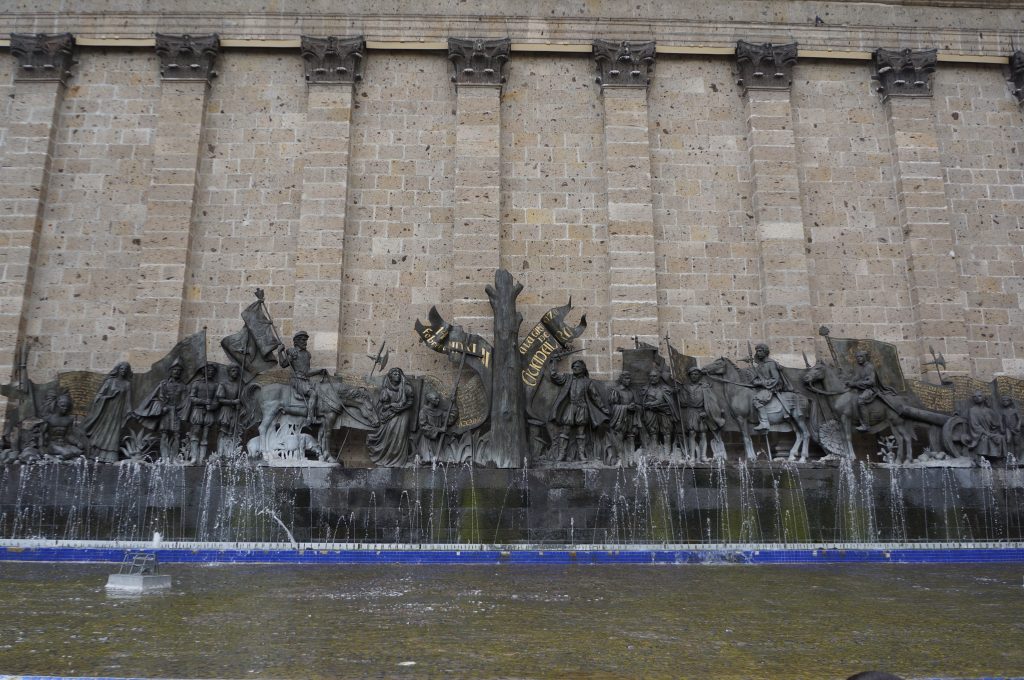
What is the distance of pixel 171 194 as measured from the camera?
52.5 feet

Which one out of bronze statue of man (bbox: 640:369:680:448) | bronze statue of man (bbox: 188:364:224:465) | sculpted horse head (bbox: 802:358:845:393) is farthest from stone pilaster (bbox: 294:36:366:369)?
sculpted horse head (bbox: 802:358:845:393)

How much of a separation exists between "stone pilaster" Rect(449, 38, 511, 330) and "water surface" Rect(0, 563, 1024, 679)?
25.7 feet

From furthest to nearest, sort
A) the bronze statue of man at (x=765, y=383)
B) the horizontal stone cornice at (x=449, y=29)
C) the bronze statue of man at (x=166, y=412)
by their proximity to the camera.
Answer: the horizontal stone cornice at (x=449, y=29) → the bronze statue of man at (x=765, y=383) → the bronze statue of man at (x=166, y=412)

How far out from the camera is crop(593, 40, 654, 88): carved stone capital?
16.8 meters

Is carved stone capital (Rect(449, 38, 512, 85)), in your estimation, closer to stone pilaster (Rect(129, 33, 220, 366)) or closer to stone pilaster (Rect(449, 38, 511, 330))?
stone pilaster (Rect(449, 38, 511, 330))

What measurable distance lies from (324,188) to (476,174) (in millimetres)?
3183

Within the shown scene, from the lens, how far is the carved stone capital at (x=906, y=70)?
17.1 meters

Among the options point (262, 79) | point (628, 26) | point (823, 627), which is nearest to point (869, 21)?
point (628, 26)

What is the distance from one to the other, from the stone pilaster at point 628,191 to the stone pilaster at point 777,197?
7.55 ft

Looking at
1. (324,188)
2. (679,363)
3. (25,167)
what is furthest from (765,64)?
(25,167)

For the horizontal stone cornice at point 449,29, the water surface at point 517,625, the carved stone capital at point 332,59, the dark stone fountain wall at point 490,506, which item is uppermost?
the horizontal stone cornice at point 449,29

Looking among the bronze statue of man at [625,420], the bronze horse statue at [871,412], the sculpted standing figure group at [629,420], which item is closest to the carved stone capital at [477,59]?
the sculpted standing figure group at [629,420]

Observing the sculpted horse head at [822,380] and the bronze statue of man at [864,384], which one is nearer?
the bronze statue of man at [864,384]

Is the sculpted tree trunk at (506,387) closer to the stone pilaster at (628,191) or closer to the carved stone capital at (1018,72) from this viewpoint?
the stone pilaster at (628,191)
